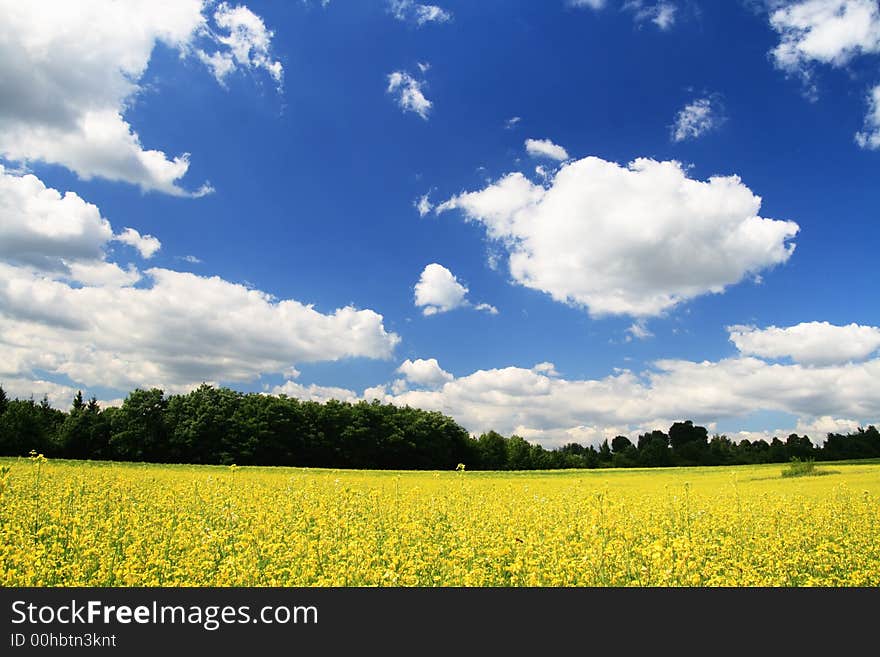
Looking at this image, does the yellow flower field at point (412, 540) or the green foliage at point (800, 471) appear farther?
the green foliage at point (800, 471)

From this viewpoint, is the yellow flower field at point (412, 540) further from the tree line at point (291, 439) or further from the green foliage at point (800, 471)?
the tree line at point (291, 439)

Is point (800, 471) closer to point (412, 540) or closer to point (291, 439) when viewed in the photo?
point (412, 540)

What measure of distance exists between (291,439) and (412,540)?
194 ft

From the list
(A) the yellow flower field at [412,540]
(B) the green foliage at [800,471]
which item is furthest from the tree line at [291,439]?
(A) the yellow flower field at [412,540]

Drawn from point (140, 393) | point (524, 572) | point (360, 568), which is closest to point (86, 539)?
point (360, 568)

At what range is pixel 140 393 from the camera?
63281 mm

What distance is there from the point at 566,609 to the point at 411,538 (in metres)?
3.78

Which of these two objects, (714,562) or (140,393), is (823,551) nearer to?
(714,562)

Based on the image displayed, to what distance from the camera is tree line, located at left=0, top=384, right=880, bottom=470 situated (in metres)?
59.3

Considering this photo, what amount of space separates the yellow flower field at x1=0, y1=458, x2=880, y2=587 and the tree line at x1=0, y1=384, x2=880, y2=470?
48257 mm

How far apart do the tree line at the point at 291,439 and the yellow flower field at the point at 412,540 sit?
158 ft

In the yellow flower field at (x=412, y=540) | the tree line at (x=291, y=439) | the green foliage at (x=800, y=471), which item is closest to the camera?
the yellow flower field at (x=412, y=540)

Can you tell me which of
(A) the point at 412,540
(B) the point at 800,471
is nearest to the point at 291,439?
(B) the point at 800,471

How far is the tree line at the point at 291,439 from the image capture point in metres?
59.3
